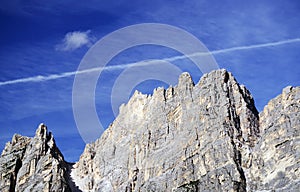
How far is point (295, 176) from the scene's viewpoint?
198250 mm

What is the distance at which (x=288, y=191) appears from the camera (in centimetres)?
19400

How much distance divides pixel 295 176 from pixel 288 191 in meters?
7.35
